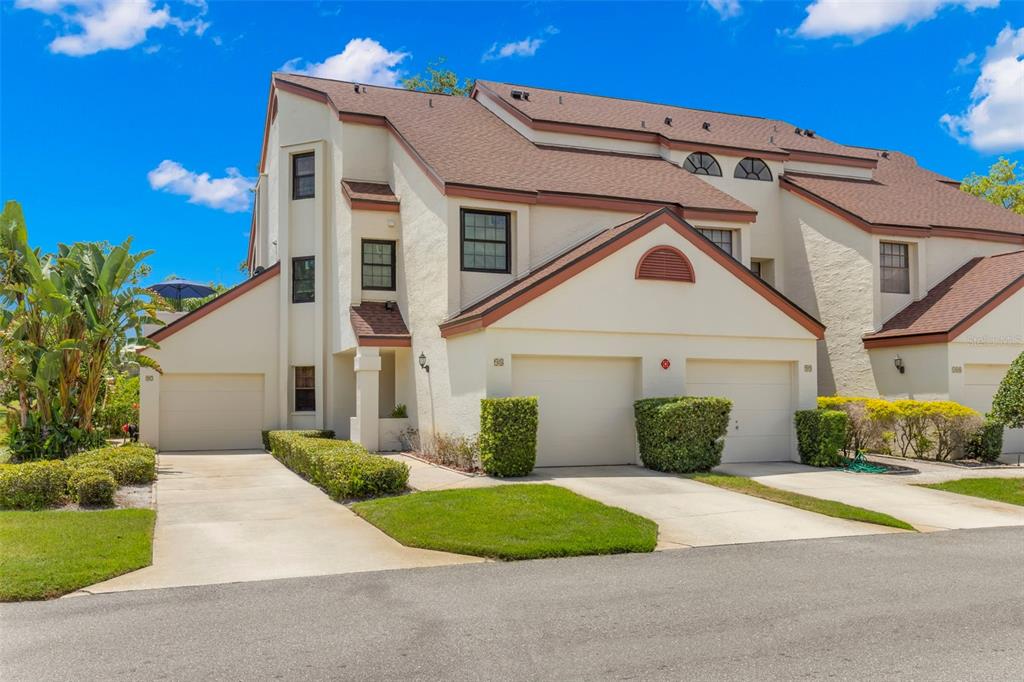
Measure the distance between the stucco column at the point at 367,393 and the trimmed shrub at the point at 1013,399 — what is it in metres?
13.0

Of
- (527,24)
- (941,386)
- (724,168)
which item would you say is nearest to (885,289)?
(941,386)

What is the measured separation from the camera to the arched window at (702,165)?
24.2 metres

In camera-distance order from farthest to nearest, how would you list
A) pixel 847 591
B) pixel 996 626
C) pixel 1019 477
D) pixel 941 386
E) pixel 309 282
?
pixel 309 282 → pixel 941 386 → pixel 1019 477 → pixel 847 591 → pixel 996 626

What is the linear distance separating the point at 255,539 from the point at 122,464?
5.42 meters

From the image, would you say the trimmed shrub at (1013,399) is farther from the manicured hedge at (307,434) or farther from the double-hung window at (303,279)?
the double-hung window at (303,279)

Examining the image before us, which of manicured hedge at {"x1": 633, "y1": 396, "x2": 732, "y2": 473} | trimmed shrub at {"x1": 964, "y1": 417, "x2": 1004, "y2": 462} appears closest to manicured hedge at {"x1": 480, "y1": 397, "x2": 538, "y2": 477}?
manicured hedge at {"x1": 633, "y1": 396, "x2": 732, "y2": 473}

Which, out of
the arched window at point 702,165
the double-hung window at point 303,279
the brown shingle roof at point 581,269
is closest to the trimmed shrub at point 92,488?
the brown shingle roof at point 581,269

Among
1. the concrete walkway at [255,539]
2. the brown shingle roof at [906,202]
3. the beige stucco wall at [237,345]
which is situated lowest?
the concrete walkway at [255,539]

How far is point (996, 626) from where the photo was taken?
677cm

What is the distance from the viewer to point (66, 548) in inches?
361

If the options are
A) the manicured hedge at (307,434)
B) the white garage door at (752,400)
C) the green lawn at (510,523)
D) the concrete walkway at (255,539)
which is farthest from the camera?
the manicured hedge at (307,434)

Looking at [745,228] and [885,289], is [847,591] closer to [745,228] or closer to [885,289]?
[745,228]

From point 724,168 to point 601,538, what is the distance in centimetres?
1711

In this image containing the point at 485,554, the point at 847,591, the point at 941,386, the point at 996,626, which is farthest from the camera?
the point at 941,386
